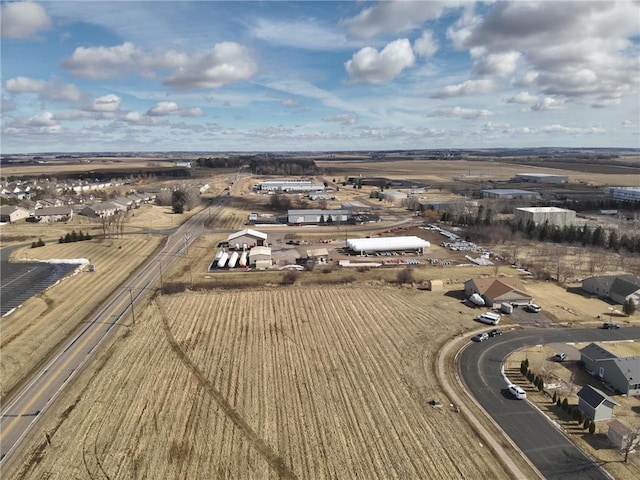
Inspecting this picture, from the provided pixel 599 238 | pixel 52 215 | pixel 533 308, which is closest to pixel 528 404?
pixel 533 308

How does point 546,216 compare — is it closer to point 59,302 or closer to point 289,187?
point 59,302

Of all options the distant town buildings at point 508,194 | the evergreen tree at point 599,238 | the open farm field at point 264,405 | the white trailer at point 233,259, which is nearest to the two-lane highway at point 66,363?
the open farm field at point 264,405

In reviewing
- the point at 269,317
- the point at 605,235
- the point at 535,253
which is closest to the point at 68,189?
the point at 269,317

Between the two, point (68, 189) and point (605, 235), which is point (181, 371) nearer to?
point (605, 235)

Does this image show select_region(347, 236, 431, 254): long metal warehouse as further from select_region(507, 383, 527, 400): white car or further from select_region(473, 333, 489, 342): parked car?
select_region(507, 383, 527, 400): white car

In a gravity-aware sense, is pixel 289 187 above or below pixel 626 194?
above

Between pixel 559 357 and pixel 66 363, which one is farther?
pixel 559 357
